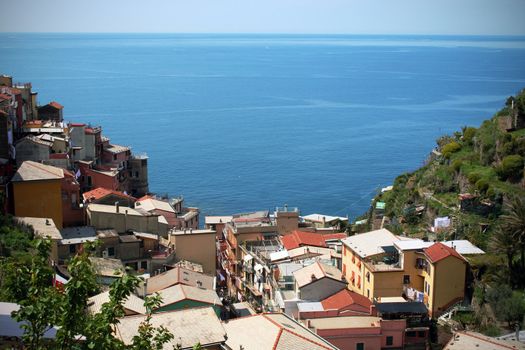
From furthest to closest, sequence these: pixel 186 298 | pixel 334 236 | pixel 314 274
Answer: pixel 334 236 < pixel 314 274 < pixel 186 298

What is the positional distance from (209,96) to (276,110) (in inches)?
791

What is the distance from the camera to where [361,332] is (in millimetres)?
22484

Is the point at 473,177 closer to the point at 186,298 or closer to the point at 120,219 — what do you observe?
the point at 120,219

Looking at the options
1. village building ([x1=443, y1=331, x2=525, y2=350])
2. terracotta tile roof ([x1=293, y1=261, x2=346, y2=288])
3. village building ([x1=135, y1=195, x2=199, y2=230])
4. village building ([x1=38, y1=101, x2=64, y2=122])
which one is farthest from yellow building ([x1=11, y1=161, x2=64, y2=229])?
village building ([x1=443, y1=331, x2=525, y2=350])

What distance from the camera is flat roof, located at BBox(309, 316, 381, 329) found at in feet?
74.5

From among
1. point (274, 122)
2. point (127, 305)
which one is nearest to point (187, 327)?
point (127, 305)

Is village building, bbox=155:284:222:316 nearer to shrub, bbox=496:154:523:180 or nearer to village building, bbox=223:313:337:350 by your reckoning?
village building, bbox=223:313:337:350

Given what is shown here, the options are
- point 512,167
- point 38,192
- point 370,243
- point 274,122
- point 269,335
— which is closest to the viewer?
point 269,335

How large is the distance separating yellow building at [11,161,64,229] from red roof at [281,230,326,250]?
10275mm

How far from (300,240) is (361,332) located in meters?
10.8

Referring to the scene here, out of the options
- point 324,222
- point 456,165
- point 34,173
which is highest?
point 34,173

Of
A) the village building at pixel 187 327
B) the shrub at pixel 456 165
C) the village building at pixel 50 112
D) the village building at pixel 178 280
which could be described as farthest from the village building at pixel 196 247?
the village building at pixel 50 112

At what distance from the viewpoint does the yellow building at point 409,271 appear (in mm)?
25953

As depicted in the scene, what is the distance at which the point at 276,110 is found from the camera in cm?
11512
